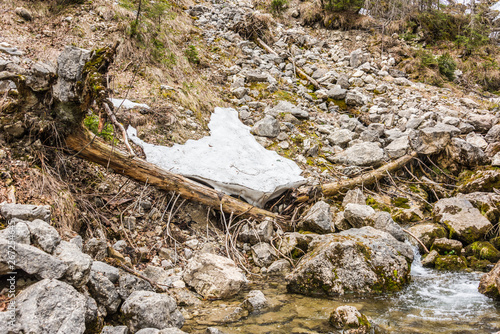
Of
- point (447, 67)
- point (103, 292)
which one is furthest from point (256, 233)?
point (447, 67)

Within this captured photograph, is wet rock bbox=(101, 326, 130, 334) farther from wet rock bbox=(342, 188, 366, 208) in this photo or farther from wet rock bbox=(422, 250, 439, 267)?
wet rock bbox=(342, 188, 366, 208)

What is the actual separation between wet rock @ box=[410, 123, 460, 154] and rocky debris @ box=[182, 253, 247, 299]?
18.9ft

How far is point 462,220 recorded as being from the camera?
4.98 meters

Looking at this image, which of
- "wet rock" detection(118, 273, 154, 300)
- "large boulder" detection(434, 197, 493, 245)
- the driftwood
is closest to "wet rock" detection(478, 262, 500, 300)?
"large boulder" detection(434, 197, 493, 245)

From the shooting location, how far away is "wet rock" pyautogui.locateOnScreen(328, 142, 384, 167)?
22.3 ft

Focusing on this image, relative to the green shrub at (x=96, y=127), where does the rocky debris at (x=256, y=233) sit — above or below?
below

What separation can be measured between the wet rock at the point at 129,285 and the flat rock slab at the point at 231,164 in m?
2.17

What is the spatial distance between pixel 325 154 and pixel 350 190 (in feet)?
4.85

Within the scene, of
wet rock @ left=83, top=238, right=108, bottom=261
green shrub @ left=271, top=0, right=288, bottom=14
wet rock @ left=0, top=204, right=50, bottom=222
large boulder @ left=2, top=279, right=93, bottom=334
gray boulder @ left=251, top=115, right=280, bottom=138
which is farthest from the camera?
green shrub @ left=271, top=0, right=288, bottom=14

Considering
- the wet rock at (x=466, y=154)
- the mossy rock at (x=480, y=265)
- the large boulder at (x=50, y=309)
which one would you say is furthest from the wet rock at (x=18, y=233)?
the wet rock at (x=466, y=154)

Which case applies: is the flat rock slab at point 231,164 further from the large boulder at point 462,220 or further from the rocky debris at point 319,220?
the large boulder at point 462,220

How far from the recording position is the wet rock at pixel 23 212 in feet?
7.79

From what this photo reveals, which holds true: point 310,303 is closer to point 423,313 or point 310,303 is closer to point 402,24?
point 423,313

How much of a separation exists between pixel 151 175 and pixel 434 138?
6.39 metres
